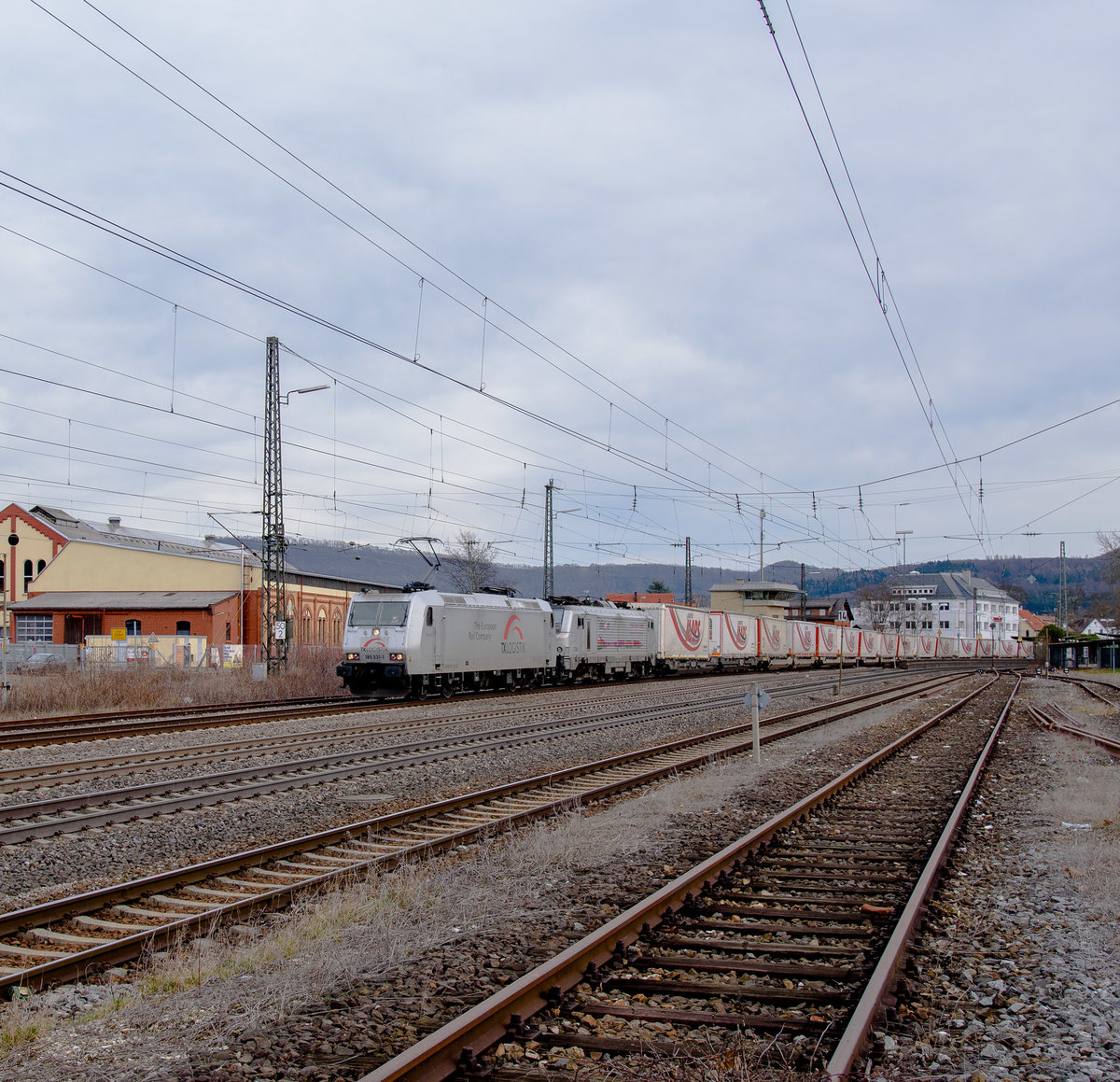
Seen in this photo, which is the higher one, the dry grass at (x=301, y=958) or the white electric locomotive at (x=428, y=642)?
the white electric locomotive at (x=428, y=642)

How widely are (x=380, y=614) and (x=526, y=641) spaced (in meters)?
6.90

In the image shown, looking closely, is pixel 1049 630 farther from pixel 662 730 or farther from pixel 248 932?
pixel 248 932

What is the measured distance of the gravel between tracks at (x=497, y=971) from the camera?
14.1 ft

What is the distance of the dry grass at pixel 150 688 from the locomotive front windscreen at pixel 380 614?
13.6 feet

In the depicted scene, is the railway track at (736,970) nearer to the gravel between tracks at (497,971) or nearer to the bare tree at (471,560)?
the gravel between tracks at (497,971)

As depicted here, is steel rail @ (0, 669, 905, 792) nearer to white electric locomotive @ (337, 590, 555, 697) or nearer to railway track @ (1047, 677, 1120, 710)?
white electric locomotive @ (337, 590, 555, 697)

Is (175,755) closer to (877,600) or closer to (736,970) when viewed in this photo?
(736,970)

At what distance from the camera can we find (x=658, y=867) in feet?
25.5

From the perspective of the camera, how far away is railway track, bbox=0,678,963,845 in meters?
9.78

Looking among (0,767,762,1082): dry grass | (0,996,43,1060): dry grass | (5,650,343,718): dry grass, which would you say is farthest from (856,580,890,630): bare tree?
(0,996,43,1060): dry grass

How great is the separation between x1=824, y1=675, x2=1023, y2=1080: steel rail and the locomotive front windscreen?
1779cm

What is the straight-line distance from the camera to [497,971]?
17.3 feet

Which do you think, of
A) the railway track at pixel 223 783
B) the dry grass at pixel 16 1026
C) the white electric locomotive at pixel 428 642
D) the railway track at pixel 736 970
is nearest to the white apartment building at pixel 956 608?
the white electric locomotive at pixel 428 642

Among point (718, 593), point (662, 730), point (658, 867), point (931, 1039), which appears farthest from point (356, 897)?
point (718, 593)
